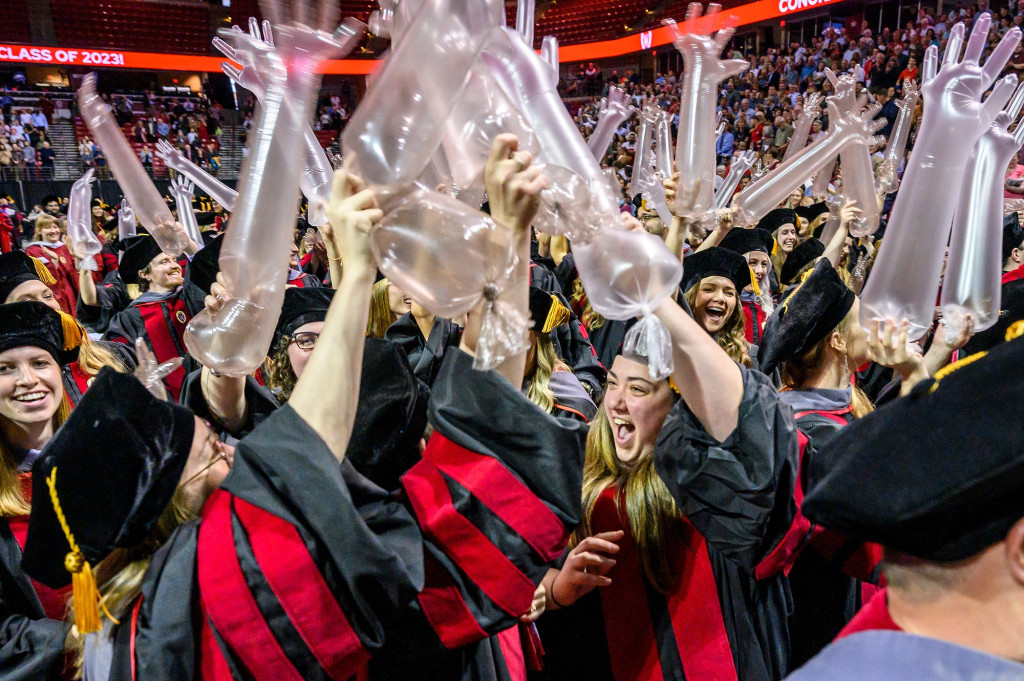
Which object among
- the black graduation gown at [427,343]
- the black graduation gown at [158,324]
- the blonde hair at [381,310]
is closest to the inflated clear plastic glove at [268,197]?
the black graduation gown at [427,343]

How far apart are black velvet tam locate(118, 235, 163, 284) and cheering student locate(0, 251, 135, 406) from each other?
0.58m

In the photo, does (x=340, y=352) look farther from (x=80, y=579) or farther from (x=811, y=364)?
(x=811, y=364)

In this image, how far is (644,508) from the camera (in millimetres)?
2027

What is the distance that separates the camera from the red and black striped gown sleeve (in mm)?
1416

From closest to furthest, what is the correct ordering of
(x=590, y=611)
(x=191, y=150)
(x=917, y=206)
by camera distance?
1. (x=917, y=206)
2. (x=590, y=611)
3. (x=191, y=150)

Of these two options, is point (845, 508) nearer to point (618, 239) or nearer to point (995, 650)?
point (995, 650)

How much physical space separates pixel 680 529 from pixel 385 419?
819 millimetres

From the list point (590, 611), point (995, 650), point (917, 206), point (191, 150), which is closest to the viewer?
point (995, 650)

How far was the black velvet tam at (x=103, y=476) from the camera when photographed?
1334mm

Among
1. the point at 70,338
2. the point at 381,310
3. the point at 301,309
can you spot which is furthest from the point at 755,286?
the point at 70,338

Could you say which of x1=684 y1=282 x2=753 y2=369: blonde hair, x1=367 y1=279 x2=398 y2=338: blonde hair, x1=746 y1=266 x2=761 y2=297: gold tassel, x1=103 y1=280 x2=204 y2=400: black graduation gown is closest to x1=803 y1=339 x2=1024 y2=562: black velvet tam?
x1=684 y1=282 x2=753 y2=369: blonde hair

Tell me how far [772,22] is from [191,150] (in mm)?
15039

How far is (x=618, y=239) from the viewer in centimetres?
133

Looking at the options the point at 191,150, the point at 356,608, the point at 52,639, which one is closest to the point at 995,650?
the point at 356,608
